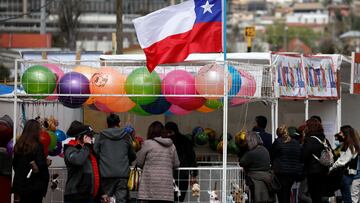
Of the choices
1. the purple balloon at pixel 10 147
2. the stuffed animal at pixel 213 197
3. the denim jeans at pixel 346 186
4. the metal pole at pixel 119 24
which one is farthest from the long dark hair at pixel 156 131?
the metal pole at pixel 119 24

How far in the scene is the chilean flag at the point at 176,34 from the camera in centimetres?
1497

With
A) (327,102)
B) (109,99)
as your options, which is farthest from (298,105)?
(109,99)

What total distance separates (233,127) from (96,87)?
247 inches

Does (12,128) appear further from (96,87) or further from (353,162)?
(353,162)

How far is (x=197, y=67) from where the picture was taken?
55.5 ft

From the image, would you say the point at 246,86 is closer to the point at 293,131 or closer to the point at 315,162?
the point at 315,162

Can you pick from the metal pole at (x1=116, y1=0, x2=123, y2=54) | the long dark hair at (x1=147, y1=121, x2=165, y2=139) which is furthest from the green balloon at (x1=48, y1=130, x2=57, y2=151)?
the metal pole at (x1=116, y1=0, x2=123, y2=54)

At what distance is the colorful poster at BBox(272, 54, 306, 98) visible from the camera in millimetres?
17750

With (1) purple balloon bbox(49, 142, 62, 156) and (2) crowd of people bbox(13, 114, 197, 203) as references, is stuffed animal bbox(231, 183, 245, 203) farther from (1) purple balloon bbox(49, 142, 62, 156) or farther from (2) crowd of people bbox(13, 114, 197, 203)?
(1) purple balloon bbox(49, 142, 62, 156)

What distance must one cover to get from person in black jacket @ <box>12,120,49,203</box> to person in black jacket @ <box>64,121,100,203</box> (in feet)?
1.13

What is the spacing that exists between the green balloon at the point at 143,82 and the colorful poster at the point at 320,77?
4.33m

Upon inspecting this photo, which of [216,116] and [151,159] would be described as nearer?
[151,159]

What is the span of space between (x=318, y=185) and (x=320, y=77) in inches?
108

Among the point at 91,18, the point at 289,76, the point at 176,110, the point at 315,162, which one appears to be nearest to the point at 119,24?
the point at 289,76
